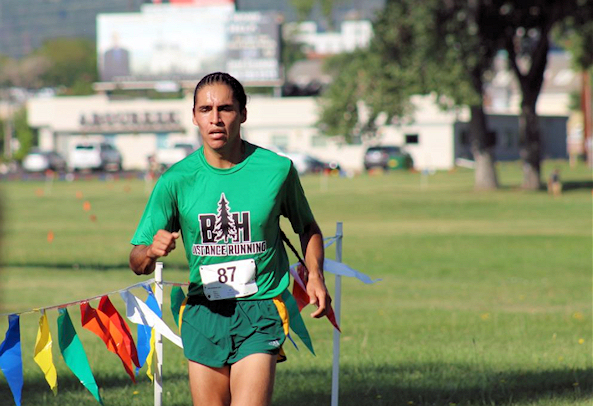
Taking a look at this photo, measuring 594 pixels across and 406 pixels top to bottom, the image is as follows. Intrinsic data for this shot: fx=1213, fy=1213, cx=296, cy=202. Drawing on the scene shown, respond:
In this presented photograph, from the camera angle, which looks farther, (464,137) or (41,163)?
(464,137)

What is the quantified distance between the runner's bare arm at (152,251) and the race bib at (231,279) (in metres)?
0.25

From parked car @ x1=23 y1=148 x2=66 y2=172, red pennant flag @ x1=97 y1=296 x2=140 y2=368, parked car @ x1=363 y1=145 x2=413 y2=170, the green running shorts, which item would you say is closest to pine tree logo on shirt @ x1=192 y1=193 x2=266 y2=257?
the green running shorts

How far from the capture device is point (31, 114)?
98.1 meters

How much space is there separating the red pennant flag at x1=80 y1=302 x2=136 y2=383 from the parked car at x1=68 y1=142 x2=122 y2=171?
7272cm

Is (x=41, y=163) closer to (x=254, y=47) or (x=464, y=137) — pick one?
(x=254, y=47)

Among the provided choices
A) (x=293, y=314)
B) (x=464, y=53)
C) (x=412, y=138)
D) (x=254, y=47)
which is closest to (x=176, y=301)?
(x=293, y=314)

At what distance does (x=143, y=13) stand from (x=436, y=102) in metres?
58.0

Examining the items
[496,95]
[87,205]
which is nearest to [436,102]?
[87,205]

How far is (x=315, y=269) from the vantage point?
5.34 meters

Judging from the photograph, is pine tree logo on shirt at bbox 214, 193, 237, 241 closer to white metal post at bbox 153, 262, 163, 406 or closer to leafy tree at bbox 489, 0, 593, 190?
white metal post at bbox 153, 262, 163, 406

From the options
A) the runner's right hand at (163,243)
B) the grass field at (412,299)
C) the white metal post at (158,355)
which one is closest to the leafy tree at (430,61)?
the grass field at (412,299)

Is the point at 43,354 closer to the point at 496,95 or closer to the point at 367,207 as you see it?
the point at 367,207

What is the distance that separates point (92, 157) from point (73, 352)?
73.4 m

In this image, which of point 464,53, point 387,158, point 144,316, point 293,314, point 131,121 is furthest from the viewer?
point 131,121
